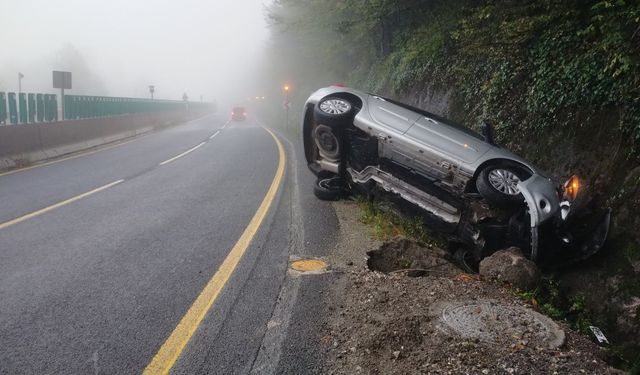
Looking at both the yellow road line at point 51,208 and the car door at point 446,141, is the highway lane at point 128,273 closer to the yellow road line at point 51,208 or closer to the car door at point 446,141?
the yellow road line at point 51,208

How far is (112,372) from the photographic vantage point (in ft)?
10.0

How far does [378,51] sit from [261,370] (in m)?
19.3

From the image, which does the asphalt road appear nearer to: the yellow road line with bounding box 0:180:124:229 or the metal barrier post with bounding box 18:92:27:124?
the yellow road line with bounding box 0:180:124:229

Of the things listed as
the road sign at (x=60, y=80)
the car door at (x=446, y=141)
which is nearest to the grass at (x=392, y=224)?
the car door at (x=446, y=141)

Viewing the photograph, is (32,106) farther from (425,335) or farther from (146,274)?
(425,335)

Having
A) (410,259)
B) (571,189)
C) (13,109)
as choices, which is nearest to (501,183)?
(571,189)

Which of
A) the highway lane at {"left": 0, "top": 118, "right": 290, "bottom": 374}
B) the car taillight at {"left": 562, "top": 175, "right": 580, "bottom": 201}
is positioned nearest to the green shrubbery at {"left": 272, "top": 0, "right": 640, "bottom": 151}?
the car taillight at {"left": 562, "top": 175, "right": 580, "bottom": 201}

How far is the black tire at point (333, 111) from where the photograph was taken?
6.84 m

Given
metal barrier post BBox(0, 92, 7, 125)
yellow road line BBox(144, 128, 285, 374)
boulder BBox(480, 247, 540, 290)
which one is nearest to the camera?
yellow road line BBox(144, 128, 285, 374)

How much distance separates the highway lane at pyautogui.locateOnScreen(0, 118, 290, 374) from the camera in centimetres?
332

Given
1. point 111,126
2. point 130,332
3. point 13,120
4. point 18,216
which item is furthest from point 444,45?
point 111,126

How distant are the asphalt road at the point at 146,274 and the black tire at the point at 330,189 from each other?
0.20 metres

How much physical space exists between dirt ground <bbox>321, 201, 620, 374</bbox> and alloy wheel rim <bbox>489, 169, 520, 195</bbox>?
995 millimetres

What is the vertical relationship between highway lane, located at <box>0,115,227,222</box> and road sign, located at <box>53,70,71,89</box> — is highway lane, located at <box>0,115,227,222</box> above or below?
below
